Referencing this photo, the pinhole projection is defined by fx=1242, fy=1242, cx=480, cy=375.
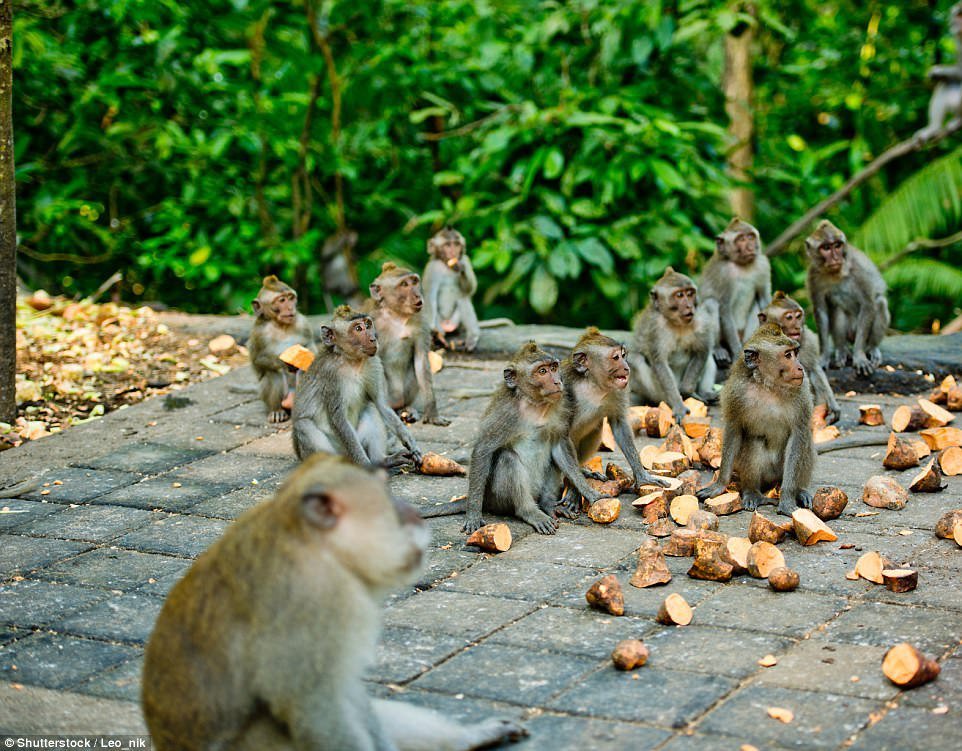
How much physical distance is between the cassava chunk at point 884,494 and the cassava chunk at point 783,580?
1.28 m

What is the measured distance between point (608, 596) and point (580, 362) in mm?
1948

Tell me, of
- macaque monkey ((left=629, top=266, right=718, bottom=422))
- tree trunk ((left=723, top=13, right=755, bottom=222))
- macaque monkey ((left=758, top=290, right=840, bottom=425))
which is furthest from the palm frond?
macaque monkey ((left=758, top=290, right=840, bottom=425))

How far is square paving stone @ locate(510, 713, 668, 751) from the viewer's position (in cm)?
380

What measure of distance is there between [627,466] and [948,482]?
1.77 meters

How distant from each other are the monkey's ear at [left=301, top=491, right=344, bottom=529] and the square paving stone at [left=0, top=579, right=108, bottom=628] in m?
2.36

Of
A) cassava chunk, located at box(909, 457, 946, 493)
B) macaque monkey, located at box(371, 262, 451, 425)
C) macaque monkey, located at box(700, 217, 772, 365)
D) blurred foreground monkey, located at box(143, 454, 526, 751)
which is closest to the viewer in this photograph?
blurred foreground monkey, located at box(143, 454, 526, 751)

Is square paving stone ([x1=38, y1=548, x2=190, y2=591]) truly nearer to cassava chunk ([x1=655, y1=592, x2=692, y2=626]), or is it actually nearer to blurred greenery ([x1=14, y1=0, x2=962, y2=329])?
cassava chunk ([x1=655, y1=592, x2=692, y2=626])

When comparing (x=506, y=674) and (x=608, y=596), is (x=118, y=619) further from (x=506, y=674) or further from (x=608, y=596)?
(x=608, y=596)

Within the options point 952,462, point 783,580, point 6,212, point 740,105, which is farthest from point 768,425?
point 740,105

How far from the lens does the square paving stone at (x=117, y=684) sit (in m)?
4.29

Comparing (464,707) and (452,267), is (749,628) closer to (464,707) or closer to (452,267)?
(464,707)

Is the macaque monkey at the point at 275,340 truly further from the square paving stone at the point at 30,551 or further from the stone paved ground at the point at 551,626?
the square paving stone at the point at 30,551

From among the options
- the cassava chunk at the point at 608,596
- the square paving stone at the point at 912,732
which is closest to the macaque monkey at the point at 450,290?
the cassava chunk at the point at 608,596

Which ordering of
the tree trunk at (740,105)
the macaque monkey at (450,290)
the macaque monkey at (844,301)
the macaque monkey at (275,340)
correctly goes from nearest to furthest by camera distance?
the macaque monkey at (275,340)
the macaque monkey at (844,301)
the macaque monkey at (450,290)
the tree trunk at (740,105)
